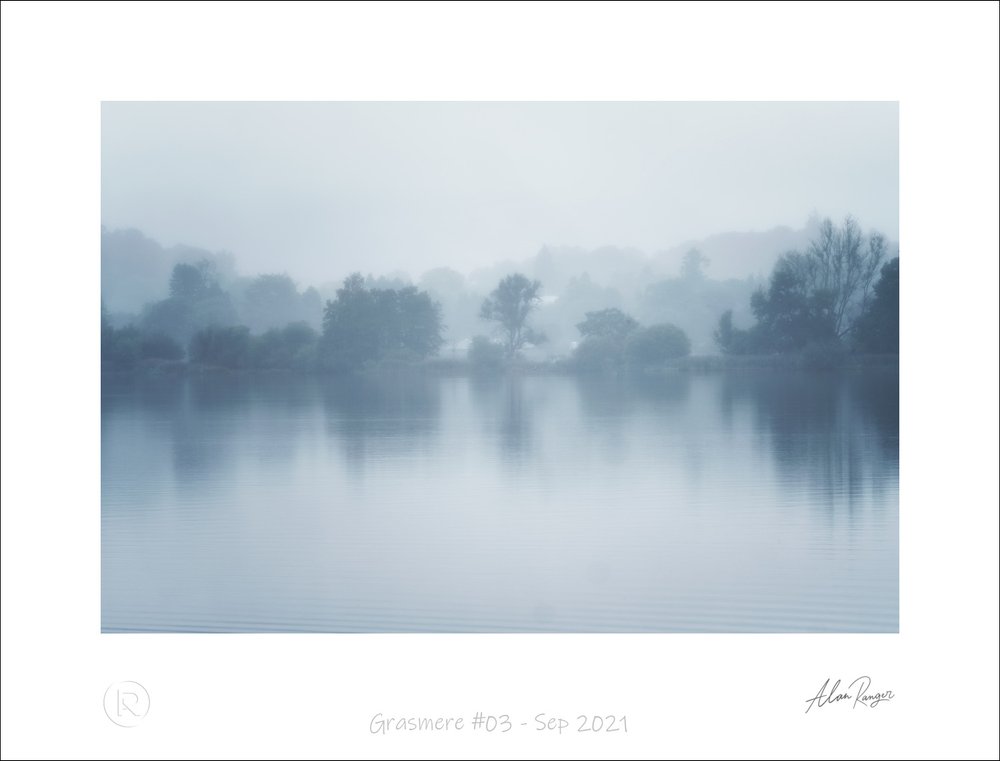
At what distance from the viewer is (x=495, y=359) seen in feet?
26.7

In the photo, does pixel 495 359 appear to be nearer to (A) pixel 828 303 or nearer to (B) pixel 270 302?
(B) pixel 270 302

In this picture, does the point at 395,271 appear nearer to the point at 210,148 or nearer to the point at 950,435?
the point at 210,148

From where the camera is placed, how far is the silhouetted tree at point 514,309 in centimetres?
788

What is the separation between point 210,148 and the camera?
683 cm

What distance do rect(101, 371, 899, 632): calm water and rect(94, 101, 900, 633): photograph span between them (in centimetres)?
Result: 2

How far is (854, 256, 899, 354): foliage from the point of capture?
6930mm

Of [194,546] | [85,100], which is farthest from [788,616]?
[85,100]

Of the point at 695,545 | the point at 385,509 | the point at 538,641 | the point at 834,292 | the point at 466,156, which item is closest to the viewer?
the point at 538,641

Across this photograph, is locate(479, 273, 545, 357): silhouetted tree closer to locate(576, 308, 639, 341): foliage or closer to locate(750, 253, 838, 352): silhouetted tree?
locate(576, 308, 639, 341): foliage

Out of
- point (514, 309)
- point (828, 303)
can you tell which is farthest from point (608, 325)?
point (828, 303)

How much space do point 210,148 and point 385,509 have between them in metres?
2.96
